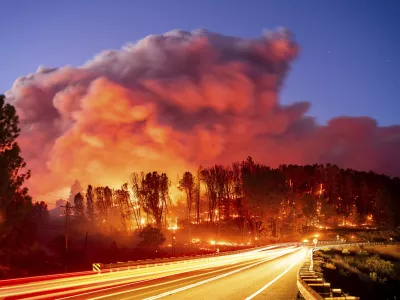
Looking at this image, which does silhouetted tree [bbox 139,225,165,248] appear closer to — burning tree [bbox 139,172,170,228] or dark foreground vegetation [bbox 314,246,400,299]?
dark foreground vegetation [bbox 314,246,400,299]

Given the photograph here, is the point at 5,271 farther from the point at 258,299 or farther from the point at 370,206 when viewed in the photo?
the point at 370,206

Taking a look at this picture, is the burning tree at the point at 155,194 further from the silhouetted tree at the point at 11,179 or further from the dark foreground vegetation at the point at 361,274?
the silhouetted tree at the point at 11,179

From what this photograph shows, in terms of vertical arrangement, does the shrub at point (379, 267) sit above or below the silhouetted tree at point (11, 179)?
below

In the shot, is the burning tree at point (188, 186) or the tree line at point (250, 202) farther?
the burning tree at point (188, 186)

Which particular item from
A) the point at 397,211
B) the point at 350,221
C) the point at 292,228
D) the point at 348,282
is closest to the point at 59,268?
the point at 348,282

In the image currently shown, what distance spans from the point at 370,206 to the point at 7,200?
124 meters

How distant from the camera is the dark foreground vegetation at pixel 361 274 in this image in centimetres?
3872

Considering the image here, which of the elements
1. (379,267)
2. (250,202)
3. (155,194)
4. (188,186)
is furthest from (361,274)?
(188,186)

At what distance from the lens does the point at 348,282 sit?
40.6 m

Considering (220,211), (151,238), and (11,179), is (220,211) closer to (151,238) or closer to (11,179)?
(151,238)

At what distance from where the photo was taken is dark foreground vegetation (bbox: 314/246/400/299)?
1524 inches

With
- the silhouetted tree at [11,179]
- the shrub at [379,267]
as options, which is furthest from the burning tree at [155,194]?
the silhouetted tree at [11,179]

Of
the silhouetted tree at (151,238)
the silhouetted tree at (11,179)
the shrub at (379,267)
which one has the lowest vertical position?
the shrub at (379,267)

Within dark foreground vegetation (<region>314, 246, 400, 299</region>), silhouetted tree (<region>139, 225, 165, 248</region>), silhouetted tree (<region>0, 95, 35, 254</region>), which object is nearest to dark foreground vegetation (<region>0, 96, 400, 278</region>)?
silhouetted tree (<region>139, 225, 165, 248</region>)
